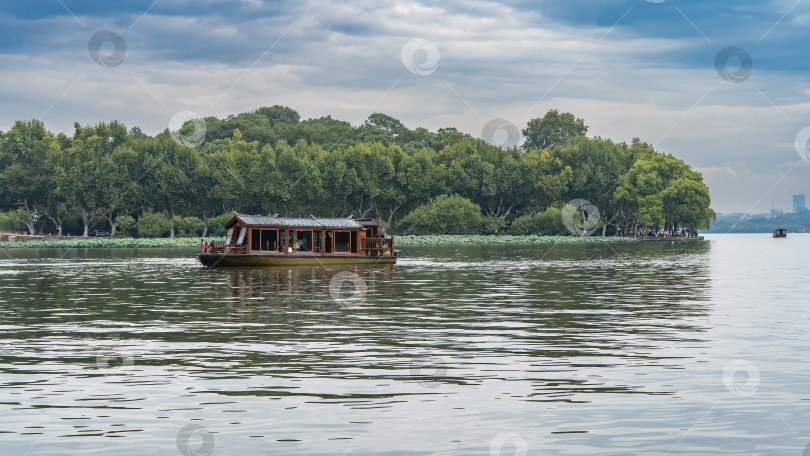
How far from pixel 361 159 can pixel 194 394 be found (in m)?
121

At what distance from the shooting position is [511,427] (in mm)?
13344

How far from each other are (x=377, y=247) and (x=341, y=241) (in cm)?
253

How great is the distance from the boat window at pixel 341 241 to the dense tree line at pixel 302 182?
65.0m

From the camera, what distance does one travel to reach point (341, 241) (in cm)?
6494

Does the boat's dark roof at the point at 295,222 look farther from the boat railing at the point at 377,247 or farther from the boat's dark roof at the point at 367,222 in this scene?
the boat railing at the point at 377,247

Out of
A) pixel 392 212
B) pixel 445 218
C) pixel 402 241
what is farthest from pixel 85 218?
pixel 445 218

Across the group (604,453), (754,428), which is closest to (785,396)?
(754,428)

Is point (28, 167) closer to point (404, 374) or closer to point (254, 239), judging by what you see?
point (254, 239)

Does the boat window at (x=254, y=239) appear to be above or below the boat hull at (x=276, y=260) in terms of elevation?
above

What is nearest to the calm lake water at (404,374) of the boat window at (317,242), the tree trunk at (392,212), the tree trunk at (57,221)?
the boat window at (317,242)

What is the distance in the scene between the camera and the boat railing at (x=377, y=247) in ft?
211

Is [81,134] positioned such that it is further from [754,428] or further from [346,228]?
[754,428]

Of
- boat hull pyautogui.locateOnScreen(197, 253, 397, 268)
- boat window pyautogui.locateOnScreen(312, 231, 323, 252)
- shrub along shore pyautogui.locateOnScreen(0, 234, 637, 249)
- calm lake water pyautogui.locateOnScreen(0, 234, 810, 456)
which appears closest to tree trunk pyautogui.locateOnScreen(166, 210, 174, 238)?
shrub along shore pyautogui.locateOnScreen(0, 234, 637, 249)

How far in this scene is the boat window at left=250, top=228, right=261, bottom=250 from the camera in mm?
62438
